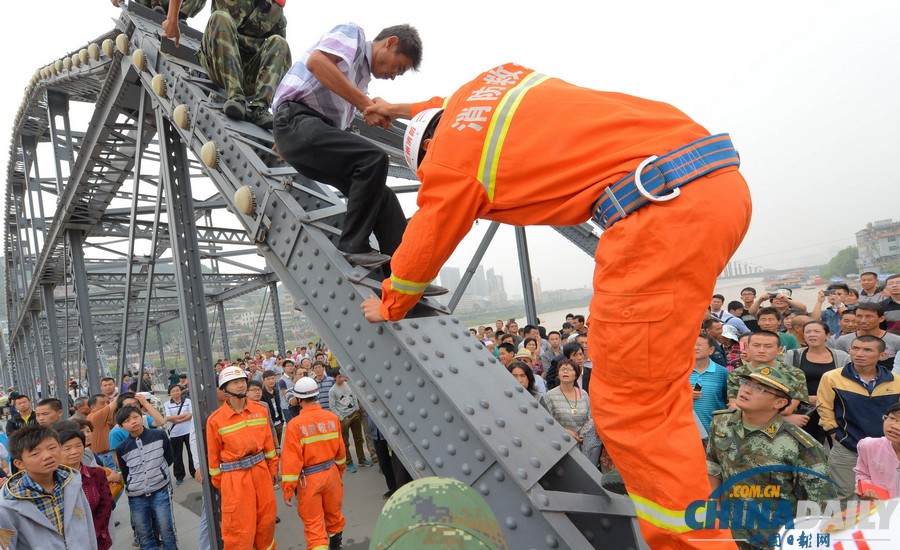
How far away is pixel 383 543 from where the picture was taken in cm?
90

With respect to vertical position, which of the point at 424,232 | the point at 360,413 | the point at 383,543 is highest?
the point at 424,232

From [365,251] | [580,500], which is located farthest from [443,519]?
[365,251]

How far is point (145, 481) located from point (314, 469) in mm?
2005

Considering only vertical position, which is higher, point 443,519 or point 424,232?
point 424,232

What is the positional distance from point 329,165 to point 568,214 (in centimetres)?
161

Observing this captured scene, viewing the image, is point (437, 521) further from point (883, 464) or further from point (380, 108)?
point (883, 464)

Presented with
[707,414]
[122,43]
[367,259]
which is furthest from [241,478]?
[122,43]

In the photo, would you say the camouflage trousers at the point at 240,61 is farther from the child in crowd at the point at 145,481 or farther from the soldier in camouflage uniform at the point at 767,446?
the soldier in camouflage uniform at the point at 767,446

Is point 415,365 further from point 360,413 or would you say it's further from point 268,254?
point 360,413

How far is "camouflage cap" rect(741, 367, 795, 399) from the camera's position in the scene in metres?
3.18

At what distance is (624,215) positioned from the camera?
167 centimetres

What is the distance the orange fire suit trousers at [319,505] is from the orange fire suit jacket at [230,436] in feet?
2.32

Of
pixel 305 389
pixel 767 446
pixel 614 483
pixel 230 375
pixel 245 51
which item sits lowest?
pixel 305 389

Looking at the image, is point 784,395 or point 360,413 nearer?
point 784,395
